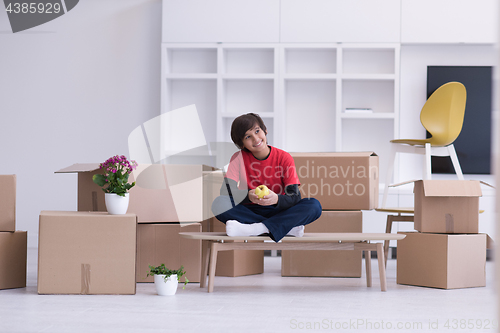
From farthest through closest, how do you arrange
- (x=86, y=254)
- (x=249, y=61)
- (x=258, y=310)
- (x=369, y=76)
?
(x=249, y=61) < (x=369, y=76) < (x=86, y=254) < (x=258, y=310)

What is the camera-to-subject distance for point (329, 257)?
266 cm

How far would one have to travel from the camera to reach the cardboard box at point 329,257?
263 cm

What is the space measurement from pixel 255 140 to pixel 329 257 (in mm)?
813

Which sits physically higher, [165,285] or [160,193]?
[160,193]

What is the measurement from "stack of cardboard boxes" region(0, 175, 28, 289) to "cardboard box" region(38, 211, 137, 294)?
0.83ft

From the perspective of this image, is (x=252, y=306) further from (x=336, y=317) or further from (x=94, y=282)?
(x=94, y=282)

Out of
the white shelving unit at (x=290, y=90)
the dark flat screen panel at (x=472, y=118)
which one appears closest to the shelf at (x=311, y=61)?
the white shelving unit at (x=290, y=90)

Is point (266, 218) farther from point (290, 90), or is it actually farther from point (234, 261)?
point (290, 90)

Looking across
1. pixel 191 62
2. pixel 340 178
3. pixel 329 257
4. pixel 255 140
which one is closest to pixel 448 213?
pixel 340 178

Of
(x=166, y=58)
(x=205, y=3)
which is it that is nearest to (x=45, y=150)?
(x=166, y=58)

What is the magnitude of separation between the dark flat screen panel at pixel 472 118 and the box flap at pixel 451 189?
1.82 meters

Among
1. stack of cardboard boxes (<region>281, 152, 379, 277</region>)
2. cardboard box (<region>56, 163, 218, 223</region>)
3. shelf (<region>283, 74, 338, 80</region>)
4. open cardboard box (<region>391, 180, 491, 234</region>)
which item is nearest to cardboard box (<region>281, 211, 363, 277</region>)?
stack of cardboard boxes (<region>281, 152, 379, 277</region>)

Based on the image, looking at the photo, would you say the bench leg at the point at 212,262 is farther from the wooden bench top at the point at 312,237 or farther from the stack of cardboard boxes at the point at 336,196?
the stack of cardboard boxes at the point at 336,196

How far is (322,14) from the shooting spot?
404 cm
